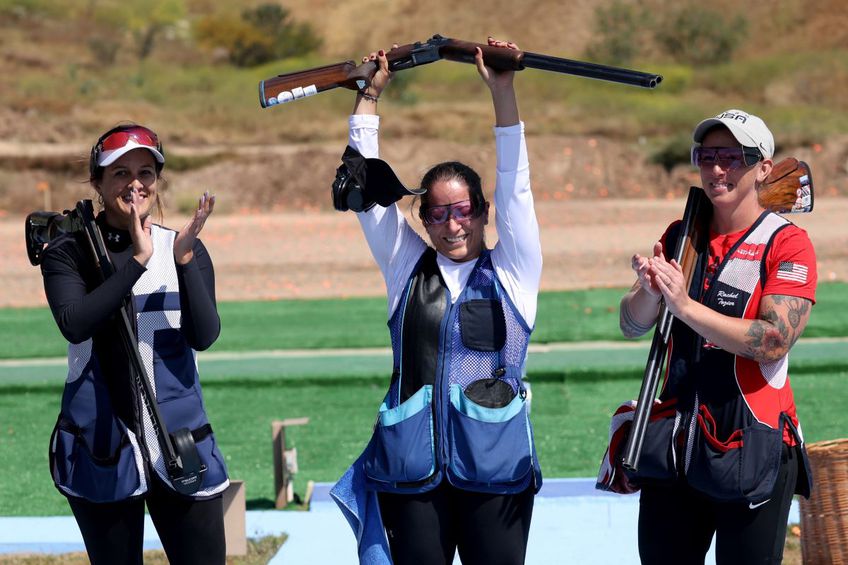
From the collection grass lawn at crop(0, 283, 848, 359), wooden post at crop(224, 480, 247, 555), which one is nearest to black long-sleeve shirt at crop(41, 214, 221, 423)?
wooden post at crop(224, 480, 247, 555)

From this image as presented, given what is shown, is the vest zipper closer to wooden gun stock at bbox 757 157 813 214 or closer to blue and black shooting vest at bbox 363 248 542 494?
blue and black shooting vest at bbox 363 248 542 494

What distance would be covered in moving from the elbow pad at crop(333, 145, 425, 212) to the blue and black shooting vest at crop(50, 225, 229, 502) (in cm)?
48

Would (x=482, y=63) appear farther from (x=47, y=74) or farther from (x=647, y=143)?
(x=47, y=74)

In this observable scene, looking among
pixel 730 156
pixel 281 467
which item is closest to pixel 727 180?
pixel 730 156

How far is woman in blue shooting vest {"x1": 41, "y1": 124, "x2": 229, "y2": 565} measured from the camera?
10.5ft

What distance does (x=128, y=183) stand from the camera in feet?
10.8

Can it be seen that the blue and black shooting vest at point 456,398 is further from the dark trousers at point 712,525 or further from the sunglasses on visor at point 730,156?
the sunglasses on visor at point 730,156

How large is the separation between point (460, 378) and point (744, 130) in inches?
37.4

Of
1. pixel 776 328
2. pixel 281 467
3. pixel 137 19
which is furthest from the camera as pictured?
pixel 137 19

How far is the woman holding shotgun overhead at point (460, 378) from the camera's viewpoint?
3.16m

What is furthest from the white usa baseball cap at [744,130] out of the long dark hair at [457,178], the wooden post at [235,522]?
the wooden post at [235,522]

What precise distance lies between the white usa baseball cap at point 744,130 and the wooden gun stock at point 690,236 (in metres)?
0.16

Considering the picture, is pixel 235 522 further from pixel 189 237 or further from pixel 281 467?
pixel 189 237

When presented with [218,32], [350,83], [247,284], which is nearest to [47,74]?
[218,32]
